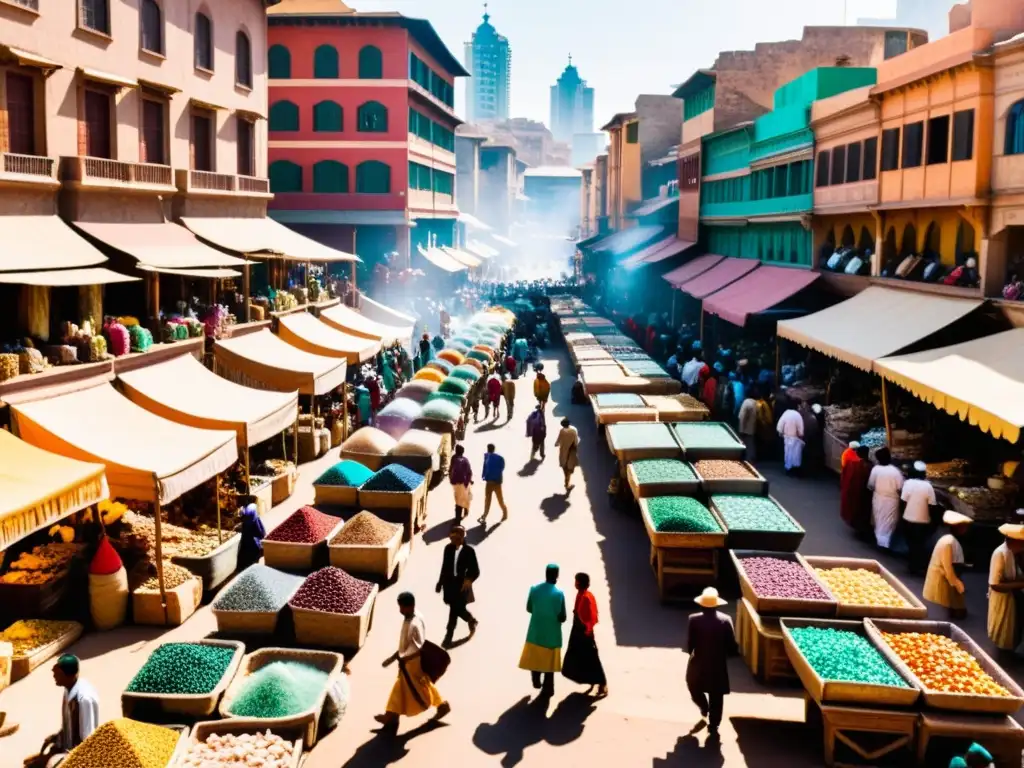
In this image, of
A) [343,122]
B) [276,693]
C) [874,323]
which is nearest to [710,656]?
[276,693]

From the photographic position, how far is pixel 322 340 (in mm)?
25297

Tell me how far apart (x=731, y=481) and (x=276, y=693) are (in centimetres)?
850

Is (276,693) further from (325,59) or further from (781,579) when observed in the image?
(325,59)

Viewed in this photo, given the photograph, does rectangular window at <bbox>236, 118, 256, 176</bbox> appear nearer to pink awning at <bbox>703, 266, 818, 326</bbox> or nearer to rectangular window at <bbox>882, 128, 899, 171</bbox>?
pink awning at <bbox>703, 266, 818, 326</bbox>

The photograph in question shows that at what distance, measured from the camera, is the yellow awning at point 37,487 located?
11.1m

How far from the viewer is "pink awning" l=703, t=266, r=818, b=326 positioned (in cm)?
2853

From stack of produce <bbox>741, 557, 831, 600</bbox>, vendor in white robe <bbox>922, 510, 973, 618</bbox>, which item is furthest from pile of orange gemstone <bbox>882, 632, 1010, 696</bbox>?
vendor in white robe <bbox>922, 510, 973, 618</bbox>

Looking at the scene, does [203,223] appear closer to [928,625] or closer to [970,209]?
[970,209]

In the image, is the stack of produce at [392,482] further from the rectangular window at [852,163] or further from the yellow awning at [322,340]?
the rectangular window at [852,163]

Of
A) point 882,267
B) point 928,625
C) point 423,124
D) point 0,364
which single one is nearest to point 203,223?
point 0,364

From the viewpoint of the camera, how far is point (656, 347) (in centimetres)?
3753

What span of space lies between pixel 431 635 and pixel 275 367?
9.75m

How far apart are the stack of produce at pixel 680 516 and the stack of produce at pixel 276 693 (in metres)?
5.52

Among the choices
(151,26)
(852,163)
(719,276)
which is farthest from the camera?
(719,276)
